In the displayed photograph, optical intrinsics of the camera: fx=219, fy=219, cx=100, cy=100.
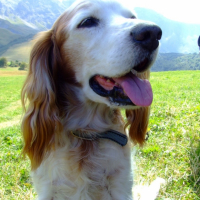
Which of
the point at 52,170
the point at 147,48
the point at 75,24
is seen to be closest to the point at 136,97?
the point at 147,48

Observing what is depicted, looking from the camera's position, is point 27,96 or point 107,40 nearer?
point 107,40

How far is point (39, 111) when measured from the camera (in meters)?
2.25

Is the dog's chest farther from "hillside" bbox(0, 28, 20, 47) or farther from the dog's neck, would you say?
"hillside" bbox(0, 28, 20, 47)

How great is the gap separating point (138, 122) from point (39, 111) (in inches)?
46.6

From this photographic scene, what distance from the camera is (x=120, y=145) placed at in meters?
2.30

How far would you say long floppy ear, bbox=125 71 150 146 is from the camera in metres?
2.65

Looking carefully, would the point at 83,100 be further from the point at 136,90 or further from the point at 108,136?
the point at 136,90

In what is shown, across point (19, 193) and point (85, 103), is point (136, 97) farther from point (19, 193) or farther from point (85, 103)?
point (19, 193)

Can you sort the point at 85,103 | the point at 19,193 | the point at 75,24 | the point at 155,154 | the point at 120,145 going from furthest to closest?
the point at 155,154 < the point at 19,193 < the point at 85,103 < the point at 120,145 < the point at 75,24

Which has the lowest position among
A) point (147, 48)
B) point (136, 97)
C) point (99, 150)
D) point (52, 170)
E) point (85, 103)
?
point (52, 170)

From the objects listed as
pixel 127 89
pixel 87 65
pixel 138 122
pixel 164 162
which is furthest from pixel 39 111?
pixel 164 162

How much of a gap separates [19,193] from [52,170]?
860mm

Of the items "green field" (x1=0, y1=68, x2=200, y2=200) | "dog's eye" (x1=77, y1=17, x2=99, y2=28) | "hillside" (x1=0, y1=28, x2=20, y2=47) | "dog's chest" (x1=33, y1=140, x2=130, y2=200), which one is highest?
"dog's eye" (x1=77, y1=17, x2=99, y2=28)

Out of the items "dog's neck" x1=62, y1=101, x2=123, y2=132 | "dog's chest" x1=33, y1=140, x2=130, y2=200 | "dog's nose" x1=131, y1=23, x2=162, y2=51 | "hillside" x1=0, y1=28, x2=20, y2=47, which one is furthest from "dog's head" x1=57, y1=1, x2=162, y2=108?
"hillside" x1=0, y1=28, x2=20, y2=47
